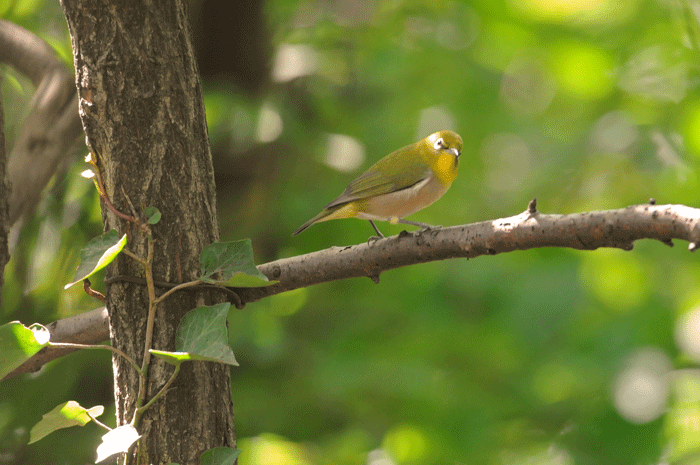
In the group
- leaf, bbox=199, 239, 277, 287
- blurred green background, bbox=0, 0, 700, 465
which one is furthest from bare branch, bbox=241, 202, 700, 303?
blurred green background, bbox=0, 0, 700, 465

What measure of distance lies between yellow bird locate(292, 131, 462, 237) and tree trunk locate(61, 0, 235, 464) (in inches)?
42.0

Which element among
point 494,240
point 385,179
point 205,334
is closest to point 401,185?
point 385,179

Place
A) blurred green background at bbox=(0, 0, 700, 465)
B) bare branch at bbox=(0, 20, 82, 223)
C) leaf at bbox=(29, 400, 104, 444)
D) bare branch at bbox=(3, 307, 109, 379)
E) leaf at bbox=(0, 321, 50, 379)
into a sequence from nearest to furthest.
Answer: leaf at bbox=(0, 321, 50, 379) → leaf at bbox=(29, 400, 104, 444) → bare branch at bbox=(3, 307, 109, 379) → bare branch at bbox=(0, 20, 82, 223) → blurred green background at bbox=(0, 0, 700, 465)

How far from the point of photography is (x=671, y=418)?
364 cm

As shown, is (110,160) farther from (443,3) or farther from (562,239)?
(443,3)

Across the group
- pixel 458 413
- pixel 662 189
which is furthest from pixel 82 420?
pixel 662 189

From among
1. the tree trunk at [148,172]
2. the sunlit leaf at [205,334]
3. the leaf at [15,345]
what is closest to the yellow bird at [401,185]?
the tree trunk at [148,172]

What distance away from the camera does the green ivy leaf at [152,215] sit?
4.62 ft

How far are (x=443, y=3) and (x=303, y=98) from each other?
132 cm

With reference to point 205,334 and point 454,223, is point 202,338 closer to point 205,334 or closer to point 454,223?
point 205,334

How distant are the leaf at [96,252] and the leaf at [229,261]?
0.67 feet

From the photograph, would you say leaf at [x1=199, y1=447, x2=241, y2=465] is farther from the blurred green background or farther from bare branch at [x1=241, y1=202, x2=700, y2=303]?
the blurred green background

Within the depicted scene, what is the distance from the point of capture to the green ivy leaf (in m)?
1.41

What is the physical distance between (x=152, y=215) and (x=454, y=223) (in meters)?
2.76
